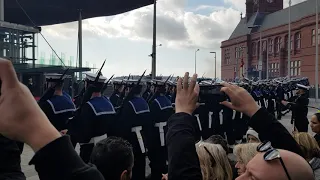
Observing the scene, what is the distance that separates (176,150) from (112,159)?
68cm

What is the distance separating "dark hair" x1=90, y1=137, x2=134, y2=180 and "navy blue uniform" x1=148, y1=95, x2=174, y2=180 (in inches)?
194

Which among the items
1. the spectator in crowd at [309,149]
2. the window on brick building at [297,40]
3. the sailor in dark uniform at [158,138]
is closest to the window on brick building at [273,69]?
the window on brick building at [297,40]

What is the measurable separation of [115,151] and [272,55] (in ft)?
244

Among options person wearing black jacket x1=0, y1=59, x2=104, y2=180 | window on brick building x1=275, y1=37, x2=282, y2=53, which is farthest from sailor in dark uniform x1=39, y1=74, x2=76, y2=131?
window on brick building x1=275, y1=37, x2=282, y2=53

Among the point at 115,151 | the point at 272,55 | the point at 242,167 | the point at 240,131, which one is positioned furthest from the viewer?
the point at 272,55

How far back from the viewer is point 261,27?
273ft

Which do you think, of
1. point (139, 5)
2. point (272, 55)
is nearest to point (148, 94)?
point (139, 5)

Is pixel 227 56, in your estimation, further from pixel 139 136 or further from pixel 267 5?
pixel 139 136

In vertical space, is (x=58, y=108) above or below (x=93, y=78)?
below

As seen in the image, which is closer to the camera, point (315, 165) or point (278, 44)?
point (315, 165)

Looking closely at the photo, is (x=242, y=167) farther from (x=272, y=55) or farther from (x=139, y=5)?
(x=272, y=55)

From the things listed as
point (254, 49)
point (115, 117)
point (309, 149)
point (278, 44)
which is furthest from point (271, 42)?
point (309, 149)

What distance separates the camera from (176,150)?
6.48 feet

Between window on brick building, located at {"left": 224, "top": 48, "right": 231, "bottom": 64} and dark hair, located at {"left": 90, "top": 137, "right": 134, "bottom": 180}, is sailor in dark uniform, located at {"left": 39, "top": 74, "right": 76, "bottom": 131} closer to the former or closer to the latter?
dark hair, located at {"left": 90, "top": 137, "right": 134, "bottom": 180}
